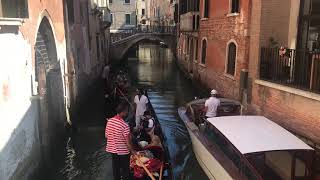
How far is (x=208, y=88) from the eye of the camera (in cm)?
1409

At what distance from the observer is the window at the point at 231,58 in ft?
37.1

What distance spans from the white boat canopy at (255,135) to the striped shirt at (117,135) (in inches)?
61.5

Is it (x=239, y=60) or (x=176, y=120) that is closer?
(x=239, y=60)

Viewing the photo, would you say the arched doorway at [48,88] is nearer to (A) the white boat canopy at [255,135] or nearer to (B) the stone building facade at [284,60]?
(A) the white boat canopy at [255,135]

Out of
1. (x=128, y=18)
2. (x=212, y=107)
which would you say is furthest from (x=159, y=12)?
(x=212, y=107)

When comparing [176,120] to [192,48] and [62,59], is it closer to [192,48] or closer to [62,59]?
[62,59]

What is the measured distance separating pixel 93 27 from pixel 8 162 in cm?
1275

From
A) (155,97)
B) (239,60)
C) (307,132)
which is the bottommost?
(155,97)

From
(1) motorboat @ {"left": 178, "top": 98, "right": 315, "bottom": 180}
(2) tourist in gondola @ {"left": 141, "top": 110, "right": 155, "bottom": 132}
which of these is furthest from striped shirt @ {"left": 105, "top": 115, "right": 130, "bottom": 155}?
(2) tourist in gondola @ {"left": 141, "top": 110, "right": 155, "bottom": 132}

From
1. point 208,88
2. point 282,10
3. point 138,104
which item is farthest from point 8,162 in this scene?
point 208,88

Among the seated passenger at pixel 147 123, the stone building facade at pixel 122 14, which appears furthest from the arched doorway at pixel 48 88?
the stone building facade at pixel 122 14

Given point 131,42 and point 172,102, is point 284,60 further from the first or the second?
point 131,42

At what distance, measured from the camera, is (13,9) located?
6.39 meters

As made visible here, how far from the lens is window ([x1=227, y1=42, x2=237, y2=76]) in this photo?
1132cm
